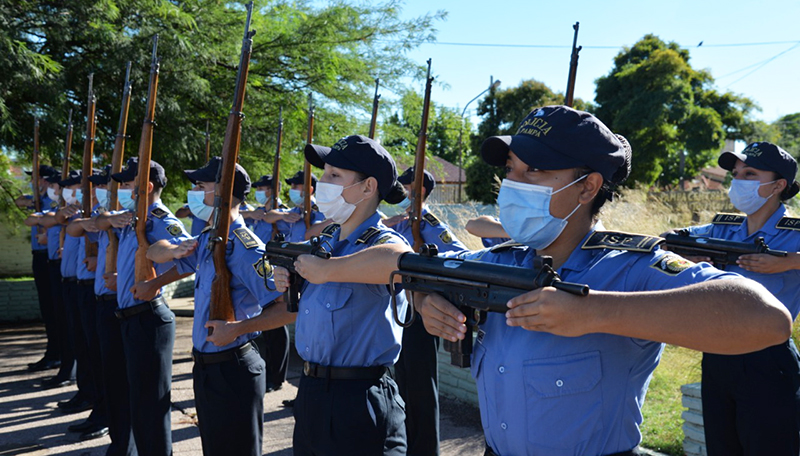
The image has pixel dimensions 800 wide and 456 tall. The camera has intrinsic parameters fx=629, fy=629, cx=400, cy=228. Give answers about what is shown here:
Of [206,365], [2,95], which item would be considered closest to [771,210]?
[206,365]

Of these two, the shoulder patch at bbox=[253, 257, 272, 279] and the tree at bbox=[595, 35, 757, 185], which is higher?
the tree at bbox=[595, 35, 757, 185]

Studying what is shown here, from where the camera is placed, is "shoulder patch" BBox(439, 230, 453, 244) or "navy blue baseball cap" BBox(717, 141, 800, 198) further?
"shoulder patch" BBox(439, 230, 453, 244)

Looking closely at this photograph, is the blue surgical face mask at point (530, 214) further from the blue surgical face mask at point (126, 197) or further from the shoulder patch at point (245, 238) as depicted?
the blue surgical face mask at point (126, 197)

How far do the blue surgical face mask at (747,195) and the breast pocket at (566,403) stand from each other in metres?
3.15

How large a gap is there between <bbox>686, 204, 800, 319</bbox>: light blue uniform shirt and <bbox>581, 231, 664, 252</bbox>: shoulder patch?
2541 mm

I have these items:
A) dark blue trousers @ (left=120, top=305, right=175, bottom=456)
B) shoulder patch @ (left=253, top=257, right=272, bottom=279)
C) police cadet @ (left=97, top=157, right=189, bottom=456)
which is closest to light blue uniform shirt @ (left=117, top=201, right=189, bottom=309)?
police cadet @ (left=97, top=157, right=189, bottom=456)

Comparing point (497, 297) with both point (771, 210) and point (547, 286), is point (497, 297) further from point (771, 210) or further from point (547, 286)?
point (771, 210)

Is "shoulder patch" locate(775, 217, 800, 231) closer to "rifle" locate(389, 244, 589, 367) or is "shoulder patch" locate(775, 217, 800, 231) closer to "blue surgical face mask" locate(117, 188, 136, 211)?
"rifle" locate(389, 244, 589, 367)

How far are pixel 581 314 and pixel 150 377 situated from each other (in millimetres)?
3880

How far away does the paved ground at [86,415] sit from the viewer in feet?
18.6

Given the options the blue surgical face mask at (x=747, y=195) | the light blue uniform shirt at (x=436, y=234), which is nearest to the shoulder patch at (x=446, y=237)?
the light blue uniform shirt at (x=436, y=234)

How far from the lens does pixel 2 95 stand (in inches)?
381

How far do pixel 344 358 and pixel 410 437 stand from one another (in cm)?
253

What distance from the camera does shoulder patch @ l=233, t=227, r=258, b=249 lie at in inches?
156
